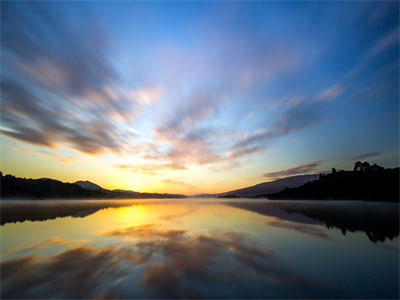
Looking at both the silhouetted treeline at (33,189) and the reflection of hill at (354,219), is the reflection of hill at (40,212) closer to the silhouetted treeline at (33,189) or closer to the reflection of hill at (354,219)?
the reflection of hill at (354,219)

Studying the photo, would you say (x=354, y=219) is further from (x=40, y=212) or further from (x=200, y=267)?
(x=40, y=212)

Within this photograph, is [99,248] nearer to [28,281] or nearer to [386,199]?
[28,281]

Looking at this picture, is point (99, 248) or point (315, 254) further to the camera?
point (99, 248)

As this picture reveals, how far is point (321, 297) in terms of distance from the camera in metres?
6.74

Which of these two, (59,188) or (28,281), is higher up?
(59,188)

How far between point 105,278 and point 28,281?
3.52 metres

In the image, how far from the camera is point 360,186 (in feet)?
356

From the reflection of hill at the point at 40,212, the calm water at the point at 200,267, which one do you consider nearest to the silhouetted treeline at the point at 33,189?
the reflection of hill at the point at 40,212

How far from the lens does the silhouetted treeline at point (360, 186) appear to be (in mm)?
89438

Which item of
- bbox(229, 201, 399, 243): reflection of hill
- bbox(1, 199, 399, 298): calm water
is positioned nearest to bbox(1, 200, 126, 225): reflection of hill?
bbox(1, 199, 399, 298): calm water

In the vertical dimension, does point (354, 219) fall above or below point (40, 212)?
below

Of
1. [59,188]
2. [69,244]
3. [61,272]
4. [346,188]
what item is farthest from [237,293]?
[59,188]

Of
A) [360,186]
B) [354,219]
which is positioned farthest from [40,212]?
[360,186]

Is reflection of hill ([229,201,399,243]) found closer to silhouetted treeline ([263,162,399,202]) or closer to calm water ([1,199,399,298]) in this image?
calm water ([1,199,399,298])
